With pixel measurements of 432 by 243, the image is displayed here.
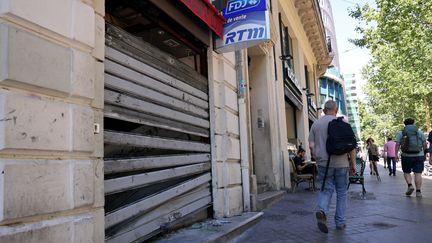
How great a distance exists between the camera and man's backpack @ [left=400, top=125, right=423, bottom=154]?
29.1ft

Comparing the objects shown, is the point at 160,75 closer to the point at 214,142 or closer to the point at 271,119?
the point at 214,142

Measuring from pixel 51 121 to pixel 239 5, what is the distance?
3994mm

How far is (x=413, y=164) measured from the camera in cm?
890

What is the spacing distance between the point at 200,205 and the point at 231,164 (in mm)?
1109

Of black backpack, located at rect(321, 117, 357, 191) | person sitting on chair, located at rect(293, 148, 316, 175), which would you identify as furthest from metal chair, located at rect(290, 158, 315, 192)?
black backpack, located at rect(321, 117, 357, 191)

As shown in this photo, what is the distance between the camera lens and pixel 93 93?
11.1 ft

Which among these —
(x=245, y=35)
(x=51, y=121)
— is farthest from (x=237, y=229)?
(x=51, y=121)

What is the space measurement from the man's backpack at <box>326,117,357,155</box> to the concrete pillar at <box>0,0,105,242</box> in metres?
3.25

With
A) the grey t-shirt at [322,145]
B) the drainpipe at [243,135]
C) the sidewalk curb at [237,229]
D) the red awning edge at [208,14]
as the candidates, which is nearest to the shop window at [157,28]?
the red awning edge at [208,14]

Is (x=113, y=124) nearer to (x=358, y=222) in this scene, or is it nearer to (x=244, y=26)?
(x=244, y=26)

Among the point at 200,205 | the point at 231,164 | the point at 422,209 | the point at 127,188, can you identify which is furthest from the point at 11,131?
the point at 422,209

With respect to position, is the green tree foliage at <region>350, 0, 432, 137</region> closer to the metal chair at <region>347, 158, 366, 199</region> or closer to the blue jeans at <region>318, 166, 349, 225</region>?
the metal chair at <region>347, 158, 366, 199</region>

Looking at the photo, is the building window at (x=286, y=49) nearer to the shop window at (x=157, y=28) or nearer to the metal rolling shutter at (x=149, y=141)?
the shop window at (x=157, y=28)

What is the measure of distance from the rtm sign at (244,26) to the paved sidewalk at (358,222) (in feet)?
8.82
